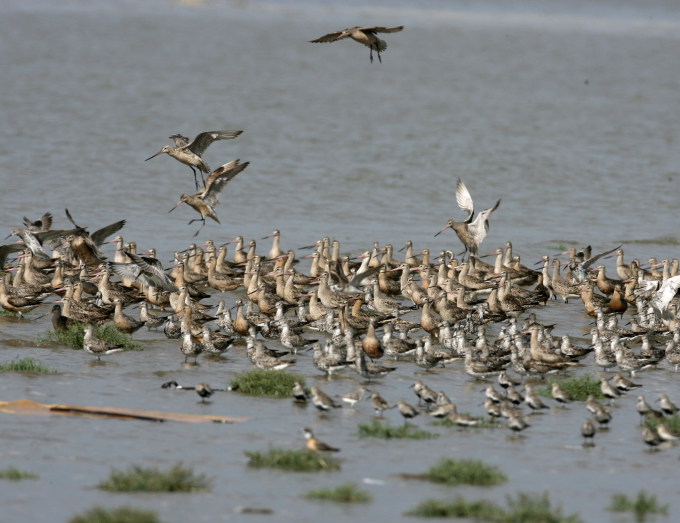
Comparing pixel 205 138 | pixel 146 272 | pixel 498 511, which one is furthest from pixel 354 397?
pixel 146 272

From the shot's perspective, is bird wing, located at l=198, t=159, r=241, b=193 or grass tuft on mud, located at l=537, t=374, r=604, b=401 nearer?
grass tuft on mud, located at l=537, t=374, r=604, b=401

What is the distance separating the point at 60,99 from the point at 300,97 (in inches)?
490

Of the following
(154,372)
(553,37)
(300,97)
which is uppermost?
(553,37)

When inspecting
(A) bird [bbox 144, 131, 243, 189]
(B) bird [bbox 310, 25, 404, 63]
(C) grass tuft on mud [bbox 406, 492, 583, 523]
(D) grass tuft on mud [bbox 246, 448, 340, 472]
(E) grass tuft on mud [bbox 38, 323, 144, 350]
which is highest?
(B) bird [bbox 310, 25, 404, 63]

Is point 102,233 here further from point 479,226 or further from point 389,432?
point 389,432

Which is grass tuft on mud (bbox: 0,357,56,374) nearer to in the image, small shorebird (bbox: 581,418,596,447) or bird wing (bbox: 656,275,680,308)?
small shorebird (bbox: 581,418,596,447)

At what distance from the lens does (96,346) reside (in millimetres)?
15664

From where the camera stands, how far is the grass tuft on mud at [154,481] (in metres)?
10.3

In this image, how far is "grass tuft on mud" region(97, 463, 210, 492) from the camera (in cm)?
1027

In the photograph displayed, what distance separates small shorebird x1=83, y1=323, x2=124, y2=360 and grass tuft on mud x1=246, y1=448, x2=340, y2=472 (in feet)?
16.5

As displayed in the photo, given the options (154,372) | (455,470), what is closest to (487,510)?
(455,470)

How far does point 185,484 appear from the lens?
34.0 feet

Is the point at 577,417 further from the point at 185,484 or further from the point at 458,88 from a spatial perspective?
the point at 458,88

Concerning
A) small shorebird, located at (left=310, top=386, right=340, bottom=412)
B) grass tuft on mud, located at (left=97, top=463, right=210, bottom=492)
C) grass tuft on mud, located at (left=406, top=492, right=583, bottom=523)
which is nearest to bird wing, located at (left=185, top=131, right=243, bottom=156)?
small shorebird, located at (left=310, top=386, right=340, bottom=412)
